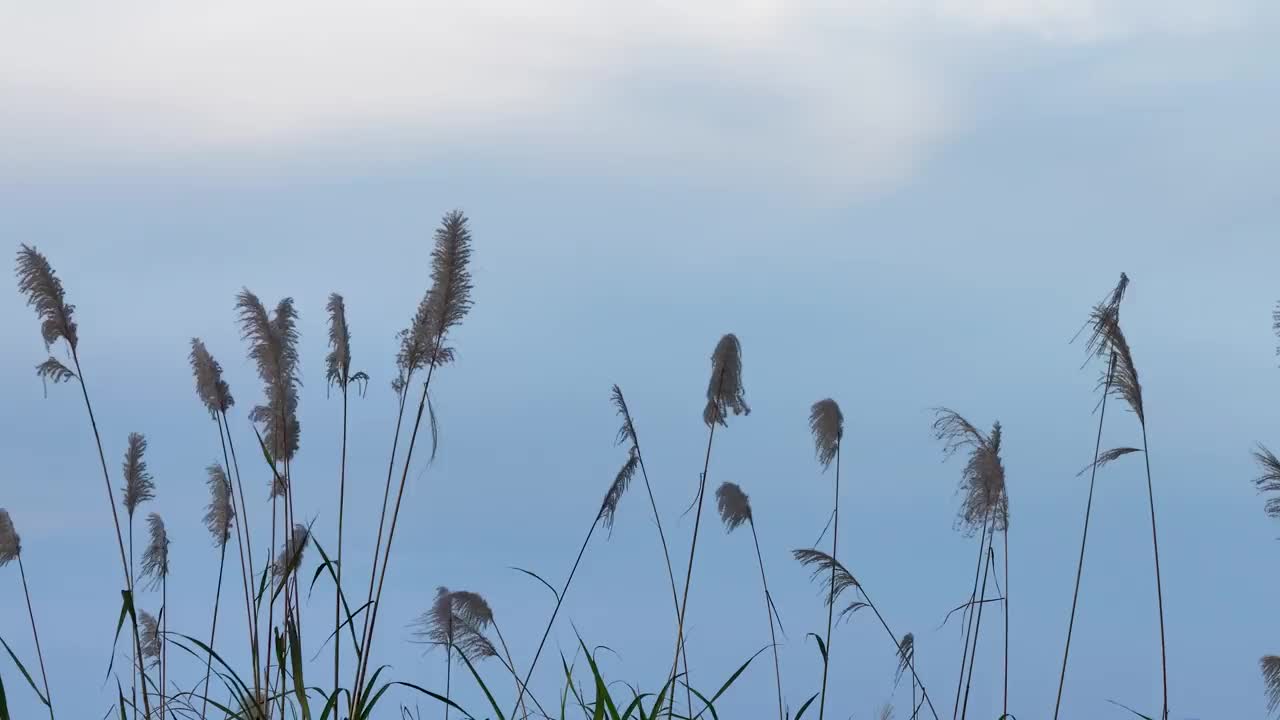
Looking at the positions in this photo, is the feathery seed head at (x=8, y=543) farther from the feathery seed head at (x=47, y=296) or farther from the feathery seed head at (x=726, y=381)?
the feathery seed head at (x=726, y=381)

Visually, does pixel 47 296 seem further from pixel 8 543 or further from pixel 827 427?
pixel 827 427

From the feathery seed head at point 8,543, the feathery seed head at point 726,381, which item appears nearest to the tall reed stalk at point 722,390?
the feathery seed head at point 726,381

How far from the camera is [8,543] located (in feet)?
13.3

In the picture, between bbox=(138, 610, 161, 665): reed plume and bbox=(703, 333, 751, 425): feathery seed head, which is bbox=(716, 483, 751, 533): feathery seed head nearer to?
bbox=(703, 333, 751, 425): feathery seed head

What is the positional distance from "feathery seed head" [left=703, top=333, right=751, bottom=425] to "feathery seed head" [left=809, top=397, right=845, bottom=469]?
44 centimetres

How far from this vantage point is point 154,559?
4176 millimetres

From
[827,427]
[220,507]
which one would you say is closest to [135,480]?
[220,507]

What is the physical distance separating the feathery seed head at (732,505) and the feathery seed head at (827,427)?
0.34 meters

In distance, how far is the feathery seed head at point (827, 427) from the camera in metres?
4.07

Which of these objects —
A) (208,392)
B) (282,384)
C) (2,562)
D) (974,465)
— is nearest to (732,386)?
(974,465)

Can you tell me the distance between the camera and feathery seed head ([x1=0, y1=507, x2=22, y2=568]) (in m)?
4.06

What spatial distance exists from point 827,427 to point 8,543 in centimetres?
283

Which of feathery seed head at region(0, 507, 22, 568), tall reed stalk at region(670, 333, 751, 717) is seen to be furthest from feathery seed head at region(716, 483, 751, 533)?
feathery seed head at region(0, 507, 22, 568)

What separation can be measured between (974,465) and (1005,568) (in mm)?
364
